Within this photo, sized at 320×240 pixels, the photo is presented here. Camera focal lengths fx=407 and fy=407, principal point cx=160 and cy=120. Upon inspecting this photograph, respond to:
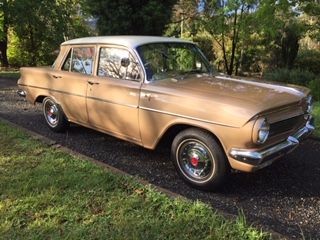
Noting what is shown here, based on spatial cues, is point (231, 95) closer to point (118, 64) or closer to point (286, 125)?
point (286, 125)

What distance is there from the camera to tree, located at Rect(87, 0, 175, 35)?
447 inches

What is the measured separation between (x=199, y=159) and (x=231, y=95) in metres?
0.80

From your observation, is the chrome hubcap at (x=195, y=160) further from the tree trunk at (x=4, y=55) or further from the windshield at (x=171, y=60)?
the tree trunk at (x=4, y=55)

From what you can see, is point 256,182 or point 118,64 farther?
point 118,64

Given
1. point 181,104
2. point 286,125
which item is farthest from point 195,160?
point 286,125

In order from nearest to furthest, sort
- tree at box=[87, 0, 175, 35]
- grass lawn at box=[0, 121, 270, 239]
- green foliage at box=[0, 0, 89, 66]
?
grass lawn at box=[0, 121, 270, 239] → tree at box=[87, 0, 175, 35] → green foliage at box=[0, 0, 89, 66]

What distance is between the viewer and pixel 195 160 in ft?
15.1

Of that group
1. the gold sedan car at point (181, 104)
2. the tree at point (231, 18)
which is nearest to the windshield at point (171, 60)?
the gold sedan car at point (181, 104)

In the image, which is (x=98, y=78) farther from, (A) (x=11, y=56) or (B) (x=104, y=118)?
(A) (x=11, y=56)

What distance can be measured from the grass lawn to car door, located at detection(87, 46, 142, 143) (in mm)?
654

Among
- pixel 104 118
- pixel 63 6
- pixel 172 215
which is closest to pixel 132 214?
pixel 172 215

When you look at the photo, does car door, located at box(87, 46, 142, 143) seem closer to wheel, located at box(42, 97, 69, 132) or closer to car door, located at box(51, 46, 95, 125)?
car door, located at box(51, 46, 95, 125)

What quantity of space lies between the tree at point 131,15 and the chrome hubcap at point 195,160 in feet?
24.2

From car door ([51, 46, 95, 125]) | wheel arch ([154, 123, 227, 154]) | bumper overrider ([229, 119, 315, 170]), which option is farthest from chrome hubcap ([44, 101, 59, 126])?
bumper overrider ([229, 119, 315, 170])
